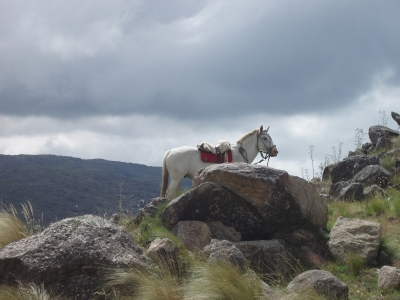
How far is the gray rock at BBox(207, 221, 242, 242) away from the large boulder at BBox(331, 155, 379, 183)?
6.57 metres

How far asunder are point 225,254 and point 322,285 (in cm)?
127

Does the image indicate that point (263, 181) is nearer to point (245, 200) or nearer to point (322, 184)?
point (245, 200)

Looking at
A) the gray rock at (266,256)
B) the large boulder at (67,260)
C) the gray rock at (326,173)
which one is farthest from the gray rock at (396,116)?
the large boulder at (67,260)

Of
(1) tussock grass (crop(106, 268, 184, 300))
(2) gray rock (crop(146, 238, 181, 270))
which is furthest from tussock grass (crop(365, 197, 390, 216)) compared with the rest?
(1) tussock grass (crop(106, 268, 184, 300))

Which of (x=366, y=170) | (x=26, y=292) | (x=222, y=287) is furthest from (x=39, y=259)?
(x=366, y=170)

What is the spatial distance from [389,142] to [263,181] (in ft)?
35.1

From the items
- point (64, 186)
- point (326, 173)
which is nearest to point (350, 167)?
point (326, 173)

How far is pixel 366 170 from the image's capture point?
42.7 ft

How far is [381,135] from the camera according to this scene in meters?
18.1

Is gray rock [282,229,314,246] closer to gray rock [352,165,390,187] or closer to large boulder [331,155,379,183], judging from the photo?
gray rock [352,165,390,187]

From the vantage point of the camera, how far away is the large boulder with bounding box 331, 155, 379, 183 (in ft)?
45.6

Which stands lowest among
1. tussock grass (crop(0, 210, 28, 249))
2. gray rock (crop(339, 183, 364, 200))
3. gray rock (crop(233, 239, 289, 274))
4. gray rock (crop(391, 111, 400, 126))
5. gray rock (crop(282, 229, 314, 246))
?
gray rock (crop(233, 239, 289, 274))

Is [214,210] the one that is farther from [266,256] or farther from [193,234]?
[266,256]

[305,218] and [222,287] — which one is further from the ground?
[305,218]
